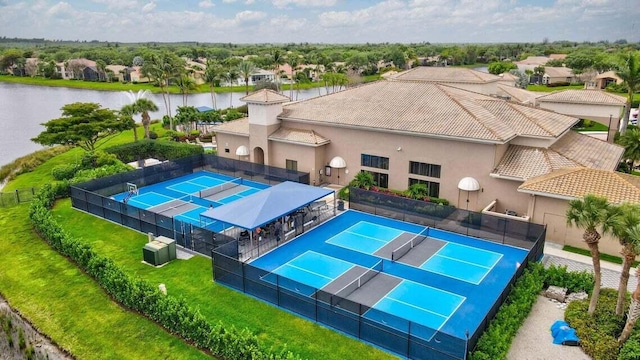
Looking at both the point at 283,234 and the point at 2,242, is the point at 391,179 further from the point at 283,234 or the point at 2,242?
the point at 2,242

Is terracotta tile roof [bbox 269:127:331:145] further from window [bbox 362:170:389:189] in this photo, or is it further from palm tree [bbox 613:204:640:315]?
palm tree [bbox 613:204:640:315]

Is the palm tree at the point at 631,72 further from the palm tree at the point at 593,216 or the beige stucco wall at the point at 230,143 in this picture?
the beige stucco wall at the point at 230,143

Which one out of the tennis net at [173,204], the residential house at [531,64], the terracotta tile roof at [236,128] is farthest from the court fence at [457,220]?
the residential house at [531,64]

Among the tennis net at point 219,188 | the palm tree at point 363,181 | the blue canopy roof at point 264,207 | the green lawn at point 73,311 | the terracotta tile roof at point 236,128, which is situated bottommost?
the green lawn at point 73,311

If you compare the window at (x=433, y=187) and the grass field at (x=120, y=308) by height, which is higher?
the window at (x=433, y=187)

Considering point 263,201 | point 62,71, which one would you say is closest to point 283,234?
point 263,201

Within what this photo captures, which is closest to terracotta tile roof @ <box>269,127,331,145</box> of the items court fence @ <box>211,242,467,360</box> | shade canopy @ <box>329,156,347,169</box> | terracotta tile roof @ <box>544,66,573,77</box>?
shade canopy @ <box>329,156,347,169</box>
